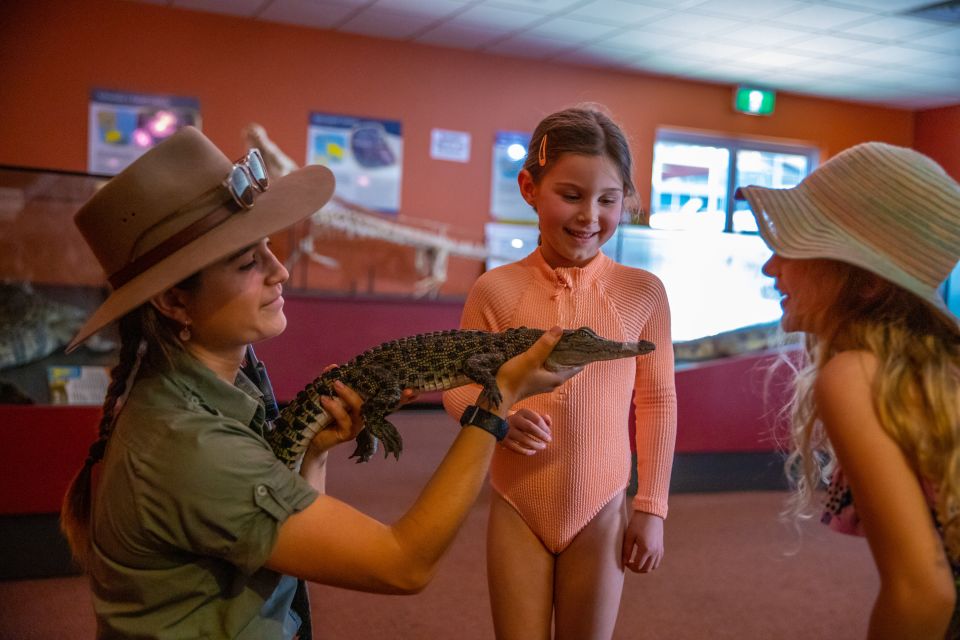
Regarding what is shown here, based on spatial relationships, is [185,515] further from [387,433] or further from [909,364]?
[909,364]

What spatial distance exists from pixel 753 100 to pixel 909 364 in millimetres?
8202

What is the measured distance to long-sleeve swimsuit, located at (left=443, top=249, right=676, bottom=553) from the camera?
148 cm

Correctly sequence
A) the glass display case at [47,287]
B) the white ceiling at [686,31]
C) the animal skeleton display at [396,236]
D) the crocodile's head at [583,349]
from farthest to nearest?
the animal skeleton display at [396,236]
the white ceiling at [686,31]
the glass display case at [47,287]
the crocodile's head at [583,349]

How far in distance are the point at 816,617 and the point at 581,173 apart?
88.4 inches

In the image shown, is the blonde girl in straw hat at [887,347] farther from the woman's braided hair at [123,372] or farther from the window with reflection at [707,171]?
the window with reflection at [707,171]

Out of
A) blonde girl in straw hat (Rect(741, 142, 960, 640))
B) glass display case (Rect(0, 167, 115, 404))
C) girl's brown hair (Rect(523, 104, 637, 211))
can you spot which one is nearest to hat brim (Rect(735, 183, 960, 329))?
blonde girl in straw hat (Rect(741, 142, 960, 640))

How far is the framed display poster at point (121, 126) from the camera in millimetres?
6223

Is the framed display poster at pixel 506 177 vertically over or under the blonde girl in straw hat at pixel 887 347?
over

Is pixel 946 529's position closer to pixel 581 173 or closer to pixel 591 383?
pixel 591 383

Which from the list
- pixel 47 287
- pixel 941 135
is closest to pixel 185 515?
pixel 47 287

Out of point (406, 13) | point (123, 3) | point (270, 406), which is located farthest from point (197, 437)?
point (123, 3)

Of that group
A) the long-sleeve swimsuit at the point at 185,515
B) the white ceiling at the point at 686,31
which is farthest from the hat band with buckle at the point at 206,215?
the white ceiling at the point at 686,31

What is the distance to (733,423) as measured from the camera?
454 cm

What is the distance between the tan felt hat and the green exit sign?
824 cm
